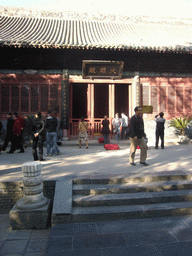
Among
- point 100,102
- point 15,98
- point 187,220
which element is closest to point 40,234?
point 187,220

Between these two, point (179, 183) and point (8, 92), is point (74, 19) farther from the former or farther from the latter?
point (179, 183)

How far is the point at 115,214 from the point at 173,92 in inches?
383

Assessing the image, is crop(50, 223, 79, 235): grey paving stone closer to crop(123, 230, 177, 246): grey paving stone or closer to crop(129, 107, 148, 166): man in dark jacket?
crop(123, 230, 177, 246): grey paving stone

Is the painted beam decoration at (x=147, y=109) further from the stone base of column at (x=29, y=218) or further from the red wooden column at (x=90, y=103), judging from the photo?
the stone base of column at (x=29, y=218)

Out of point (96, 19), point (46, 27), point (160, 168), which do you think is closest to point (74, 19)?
point (96, 19)

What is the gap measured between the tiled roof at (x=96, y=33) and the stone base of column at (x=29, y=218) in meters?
7.96

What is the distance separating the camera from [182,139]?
33.1 feet

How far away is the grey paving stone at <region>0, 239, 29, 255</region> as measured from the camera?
8.82 ft

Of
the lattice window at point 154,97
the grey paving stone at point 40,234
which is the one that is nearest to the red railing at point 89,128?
the lattice window at point 154,97

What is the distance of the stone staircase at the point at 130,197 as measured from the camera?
3.37 meters

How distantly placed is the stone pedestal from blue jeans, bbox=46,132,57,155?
11.4 ft

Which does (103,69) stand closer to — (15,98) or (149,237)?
(15,98)

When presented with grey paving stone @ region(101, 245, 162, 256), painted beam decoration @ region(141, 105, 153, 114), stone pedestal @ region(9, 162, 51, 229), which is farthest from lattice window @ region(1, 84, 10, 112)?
grey paving stone @ region(101, 245, 162, 256)

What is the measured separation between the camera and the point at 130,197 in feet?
12.3
